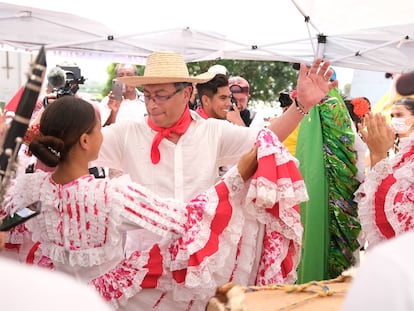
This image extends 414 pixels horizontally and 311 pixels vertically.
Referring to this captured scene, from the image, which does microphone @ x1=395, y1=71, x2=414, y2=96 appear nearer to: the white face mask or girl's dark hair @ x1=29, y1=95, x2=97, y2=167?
girl's dark hair @ x1=29, y1=95, x2=97, y2=167

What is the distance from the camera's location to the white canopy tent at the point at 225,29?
502cm

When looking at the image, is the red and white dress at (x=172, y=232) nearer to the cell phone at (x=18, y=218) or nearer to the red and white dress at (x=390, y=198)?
the cell phone at (x=18, y=218)

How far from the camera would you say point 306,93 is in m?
2.92

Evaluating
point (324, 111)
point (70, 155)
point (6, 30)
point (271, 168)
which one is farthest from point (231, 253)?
point (6, 30)

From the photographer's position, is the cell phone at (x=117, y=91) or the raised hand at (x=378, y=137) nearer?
the raised hand at (x=378, y=137)

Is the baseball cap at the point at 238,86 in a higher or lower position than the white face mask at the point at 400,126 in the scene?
higher

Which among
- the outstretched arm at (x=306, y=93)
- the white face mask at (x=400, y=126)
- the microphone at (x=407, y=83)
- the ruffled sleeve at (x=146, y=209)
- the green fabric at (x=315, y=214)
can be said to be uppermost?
the microphone at (x=407, y=83)

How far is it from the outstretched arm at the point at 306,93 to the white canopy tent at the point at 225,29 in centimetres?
207

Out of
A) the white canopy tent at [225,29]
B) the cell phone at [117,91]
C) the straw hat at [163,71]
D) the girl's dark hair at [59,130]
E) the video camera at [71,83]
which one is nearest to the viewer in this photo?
the girl's dark hair at [59,130]

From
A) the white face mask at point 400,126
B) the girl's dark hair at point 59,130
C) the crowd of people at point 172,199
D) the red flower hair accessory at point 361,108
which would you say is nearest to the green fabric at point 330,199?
the crowd of people at point 172,199

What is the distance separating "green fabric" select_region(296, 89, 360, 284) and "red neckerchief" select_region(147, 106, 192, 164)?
1.04 m

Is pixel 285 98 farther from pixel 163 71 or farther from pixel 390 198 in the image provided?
pixel 390 198

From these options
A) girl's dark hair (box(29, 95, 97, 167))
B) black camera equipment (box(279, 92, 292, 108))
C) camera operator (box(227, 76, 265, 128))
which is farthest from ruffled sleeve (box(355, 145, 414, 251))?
camera operator (box(227, 76, 265, 128))

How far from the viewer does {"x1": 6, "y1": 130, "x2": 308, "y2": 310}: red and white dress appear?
2.20 metres
